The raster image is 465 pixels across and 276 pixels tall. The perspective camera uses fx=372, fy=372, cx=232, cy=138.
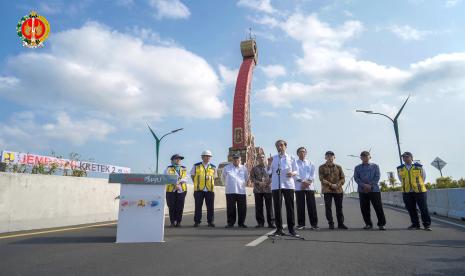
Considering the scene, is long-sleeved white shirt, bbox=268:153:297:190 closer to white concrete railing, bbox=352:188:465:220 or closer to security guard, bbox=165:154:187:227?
security guard, bbox=165:154:187:227

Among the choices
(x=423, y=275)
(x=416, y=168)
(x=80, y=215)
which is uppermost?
(x=416, y=168)

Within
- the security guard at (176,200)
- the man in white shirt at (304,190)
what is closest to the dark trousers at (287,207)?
the man in white shirt at (304,190)

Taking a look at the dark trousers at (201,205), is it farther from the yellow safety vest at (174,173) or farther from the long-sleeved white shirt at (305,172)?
the long-sleeved white shirt at (305,172)

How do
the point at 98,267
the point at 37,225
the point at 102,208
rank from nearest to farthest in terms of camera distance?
the point at 98,267 → the point at 37,225 → the point at 102,208

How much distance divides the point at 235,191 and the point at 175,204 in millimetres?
1531

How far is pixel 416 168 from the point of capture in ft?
29.5

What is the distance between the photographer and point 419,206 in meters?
8.83

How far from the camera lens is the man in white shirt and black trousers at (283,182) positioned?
685cm

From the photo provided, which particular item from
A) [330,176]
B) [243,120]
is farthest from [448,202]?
[243,120]

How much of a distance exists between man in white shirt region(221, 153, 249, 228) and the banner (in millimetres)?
5353

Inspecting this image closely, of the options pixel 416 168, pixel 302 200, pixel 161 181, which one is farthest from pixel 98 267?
pixel 416 168

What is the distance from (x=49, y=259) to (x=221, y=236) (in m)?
3.11

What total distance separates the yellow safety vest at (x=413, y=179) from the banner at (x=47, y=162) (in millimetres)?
9568

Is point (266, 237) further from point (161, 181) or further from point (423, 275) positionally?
point (423, 275)
